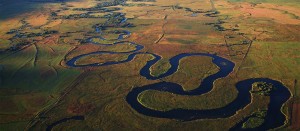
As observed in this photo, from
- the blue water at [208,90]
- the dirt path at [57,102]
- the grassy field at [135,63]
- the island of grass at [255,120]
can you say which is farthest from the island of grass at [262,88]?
the dirt path at [57,102]

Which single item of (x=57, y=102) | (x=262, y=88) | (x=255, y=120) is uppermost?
(x=262, y=88)

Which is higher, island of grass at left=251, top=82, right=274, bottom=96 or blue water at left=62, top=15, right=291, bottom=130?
island of grass at left=251, top=82, right=274, bottom=96

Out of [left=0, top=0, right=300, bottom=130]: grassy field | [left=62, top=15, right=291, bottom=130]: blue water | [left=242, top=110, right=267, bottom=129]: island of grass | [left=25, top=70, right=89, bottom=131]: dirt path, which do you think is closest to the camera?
[left=242, top=110, right=267, bottom=129]: island of grass

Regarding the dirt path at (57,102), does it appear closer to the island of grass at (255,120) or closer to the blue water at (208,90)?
the blue water at (208,90)

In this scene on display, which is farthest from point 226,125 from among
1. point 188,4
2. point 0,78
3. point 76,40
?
point 188,4

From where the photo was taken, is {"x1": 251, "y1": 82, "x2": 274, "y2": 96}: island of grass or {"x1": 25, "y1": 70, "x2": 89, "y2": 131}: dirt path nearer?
{"x1": 25, "y1": 70, "x2": 89, "y2": 131}: dirt path

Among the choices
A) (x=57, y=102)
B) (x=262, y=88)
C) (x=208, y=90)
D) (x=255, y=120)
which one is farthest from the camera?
(x=208, y=90)

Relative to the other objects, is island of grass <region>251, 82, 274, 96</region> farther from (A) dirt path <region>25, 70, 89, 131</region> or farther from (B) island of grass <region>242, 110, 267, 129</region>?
(A) dirt path <region>25, 70, 89, 131</region>

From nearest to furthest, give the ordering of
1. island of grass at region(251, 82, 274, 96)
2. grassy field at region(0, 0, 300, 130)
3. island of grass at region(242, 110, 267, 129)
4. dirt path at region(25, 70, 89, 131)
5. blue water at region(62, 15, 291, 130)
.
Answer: island of grass at region(242, 110, 267, 129), dirt path at region(25, 70, 89, 131), blue water at region(62, 15, 291, 130), grassy field at region(0, 0, 300, 130), island of grass at region(251, 82, 274, 96)

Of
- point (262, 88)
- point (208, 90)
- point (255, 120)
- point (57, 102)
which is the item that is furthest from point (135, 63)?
point (255, 120)

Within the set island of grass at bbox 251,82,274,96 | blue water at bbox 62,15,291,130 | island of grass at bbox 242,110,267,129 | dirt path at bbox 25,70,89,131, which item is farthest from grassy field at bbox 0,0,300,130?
island of grass at bbox 251,82,274,96

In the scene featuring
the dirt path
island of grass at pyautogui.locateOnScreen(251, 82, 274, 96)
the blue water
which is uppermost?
island of grass at pyautogui.locateOnScreen(251, 82, 274, 96)

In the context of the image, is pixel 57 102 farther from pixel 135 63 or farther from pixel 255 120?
pixel 255 120
